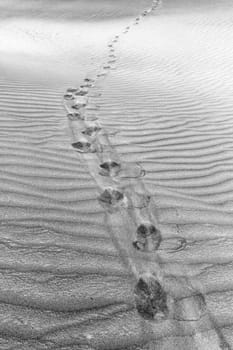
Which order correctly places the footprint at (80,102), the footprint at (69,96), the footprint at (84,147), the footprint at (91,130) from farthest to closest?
the footprint at (69,96) < the footprint at (80,102) < the footprint at (91,130) < the footprint at (84,147)

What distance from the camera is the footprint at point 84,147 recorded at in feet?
11.7

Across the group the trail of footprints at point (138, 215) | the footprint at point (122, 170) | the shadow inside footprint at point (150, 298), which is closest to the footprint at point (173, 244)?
the trail of footprints at point (138, 215)

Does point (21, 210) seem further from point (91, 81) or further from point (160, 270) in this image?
point (91, 81)

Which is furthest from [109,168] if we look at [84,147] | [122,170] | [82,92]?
[82,92]

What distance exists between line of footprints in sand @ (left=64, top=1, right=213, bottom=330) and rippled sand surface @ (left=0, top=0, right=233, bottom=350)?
0.01 m

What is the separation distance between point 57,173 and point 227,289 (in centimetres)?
160

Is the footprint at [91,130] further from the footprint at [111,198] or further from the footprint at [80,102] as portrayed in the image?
the footprint at [111,198]

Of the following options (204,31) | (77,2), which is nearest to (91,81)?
(204,31)

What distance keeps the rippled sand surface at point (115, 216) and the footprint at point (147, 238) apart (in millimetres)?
26

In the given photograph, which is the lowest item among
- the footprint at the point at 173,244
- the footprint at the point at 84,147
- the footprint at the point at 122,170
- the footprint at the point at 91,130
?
the footprint at the point at 173,244

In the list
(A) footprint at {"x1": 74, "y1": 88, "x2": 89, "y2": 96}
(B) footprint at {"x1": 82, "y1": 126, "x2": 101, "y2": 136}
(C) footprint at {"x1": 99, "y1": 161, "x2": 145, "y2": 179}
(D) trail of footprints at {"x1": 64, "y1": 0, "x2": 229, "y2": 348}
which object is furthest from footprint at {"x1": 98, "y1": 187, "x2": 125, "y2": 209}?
(A) footprint at {"x1": 74, "y1": 88, "x2": 89, "y2": 96}

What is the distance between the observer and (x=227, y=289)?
6.66 feet

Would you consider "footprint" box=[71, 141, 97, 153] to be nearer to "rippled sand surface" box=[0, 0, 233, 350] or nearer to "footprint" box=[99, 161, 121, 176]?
"rippled sand surface" box=[0, 0, 233, 350]

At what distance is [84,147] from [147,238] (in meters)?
1.48
